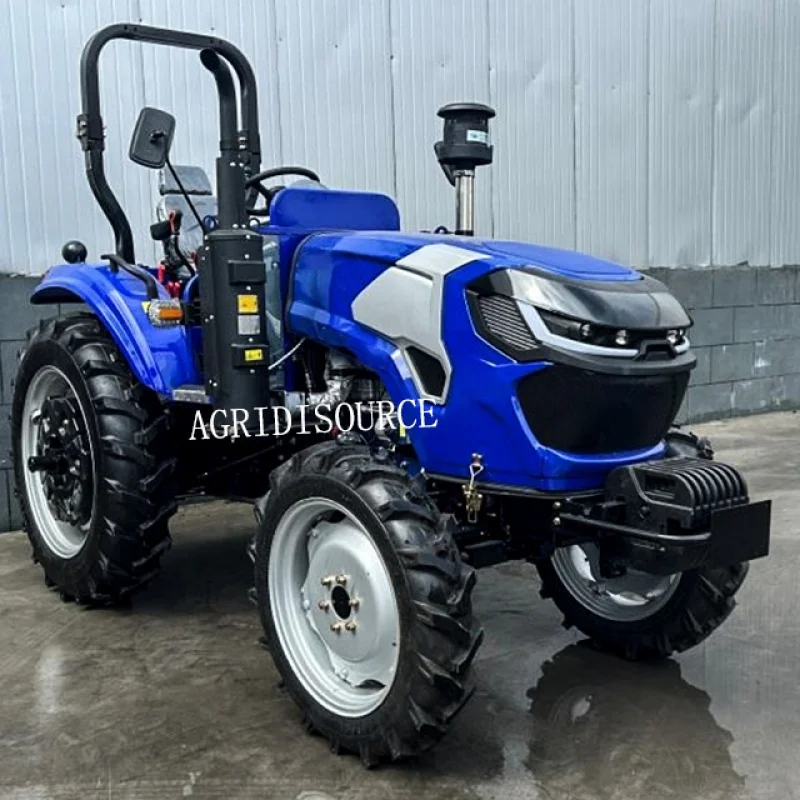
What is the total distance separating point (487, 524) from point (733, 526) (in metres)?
0.74

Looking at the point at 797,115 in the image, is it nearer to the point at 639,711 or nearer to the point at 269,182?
the point at 269,182

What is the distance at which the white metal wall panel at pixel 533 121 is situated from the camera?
7676 millimetres

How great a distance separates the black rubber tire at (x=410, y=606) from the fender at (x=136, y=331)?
0.99 metres

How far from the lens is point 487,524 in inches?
125

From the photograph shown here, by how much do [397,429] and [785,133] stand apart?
26.4ft

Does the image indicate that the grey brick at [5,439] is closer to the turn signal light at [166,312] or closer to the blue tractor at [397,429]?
the blue tractor at [397,429]

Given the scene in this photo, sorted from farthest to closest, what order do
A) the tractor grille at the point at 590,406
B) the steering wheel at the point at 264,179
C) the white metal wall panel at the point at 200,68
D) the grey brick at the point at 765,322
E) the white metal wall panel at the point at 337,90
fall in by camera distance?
the grey brick at the point at 765,322 → the white metal wall panel at the point at 337,90 → the white metal wall panel at the point at 200,68 → the steering wheel at the point at 264,179 → the tractor grille at the point at 590,406

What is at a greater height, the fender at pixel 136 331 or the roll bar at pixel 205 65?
the roll bar at pixel 205 65

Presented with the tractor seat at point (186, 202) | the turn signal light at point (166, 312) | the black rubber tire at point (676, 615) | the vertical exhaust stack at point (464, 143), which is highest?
the vertical exhaust stack at point (464, 143)

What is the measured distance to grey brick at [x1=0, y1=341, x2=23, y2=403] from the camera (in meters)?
5.39

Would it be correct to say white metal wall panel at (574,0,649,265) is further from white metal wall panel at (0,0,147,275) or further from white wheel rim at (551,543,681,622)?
white wheel rim at (551,543,681,622)

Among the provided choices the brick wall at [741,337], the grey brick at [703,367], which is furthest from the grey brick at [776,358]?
the grey brick at [703,367]

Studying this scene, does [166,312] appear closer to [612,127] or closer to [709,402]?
[612,127]

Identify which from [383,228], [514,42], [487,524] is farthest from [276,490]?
[514,42]
